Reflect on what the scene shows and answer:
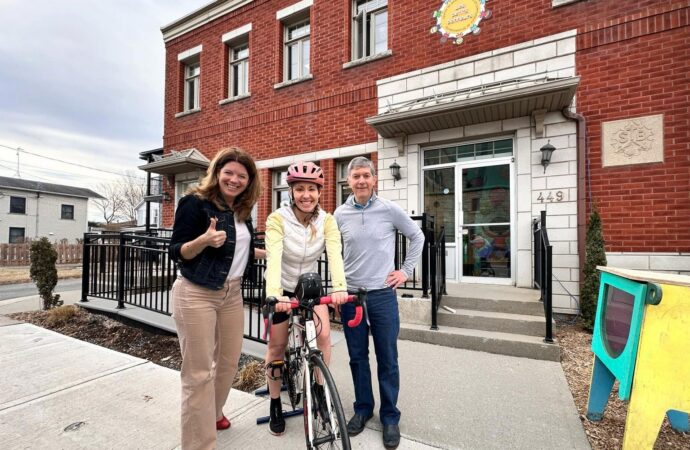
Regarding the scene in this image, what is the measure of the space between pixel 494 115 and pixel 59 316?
7.61m

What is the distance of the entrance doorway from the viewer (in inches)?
229

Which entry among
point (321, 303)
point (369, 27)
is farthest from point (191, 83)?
point (321, 303)

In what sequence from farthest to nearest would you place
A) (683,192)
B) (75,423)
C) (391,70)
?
(391,70), (683,192), (75,423)

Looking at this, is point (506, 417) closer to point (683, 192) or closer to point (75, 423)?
point (75, 423)

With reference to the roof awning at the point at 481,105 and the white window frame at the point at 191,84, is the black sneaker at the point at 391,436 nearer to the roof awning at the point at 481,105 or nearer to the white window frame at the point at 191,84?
the roof awning at the point at 481,105

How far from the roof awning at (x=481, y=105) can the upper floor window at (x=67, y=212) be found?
3486 centimetres

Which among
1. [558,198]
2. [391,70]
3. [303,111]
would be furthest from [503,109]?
[303,111]

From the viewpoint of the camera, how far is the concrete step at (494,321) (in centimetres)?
400

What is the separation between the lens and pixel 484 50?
19.6ft

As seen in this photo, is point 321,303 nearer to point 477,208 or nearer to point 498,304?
point 498,304

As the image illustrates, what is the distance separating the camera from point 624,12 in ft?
16.6

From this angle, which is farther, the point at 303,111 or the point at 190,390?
the point at 303,111

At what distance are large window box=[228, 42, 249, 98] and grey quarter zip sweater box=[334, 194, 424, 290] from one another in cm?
808

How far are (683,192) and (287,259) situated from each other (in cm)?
568
